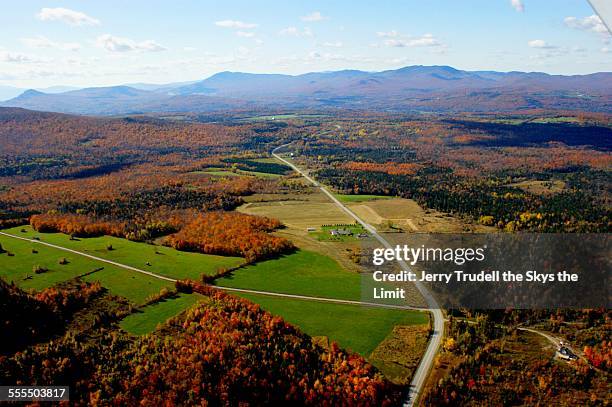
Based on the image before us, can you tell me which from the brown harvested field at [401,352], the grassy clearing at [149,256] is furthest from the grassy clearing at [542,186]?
the grassy clearing at [149,256]

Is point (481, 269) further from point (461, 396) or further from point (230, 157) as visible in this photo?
point (230, 157)

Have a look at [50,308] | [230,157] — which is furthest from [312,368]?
[230,157]

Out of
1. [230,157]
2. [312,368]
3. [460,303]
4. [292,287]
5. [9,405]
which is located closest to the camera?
[9,405]

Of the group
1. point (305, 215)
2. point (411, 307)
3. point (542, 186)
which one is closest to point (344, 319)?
point (411, 307)

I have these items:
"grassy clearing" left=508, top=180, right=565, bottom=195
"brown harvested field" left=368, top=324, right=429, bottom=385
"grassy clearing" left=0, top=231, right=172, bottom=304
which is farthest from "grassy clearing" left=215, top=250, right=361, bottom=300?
"grassy clearing" left=508, top=180, right=565, bottom=195

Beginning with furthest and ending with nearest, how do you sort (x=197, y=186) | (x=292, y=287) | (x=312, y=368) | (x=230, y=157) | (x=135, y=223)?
(x=230, y=157) → (x=197, y=186) → (x=135, y=223) → (x=292, y=287) → (x=312, y=368)
